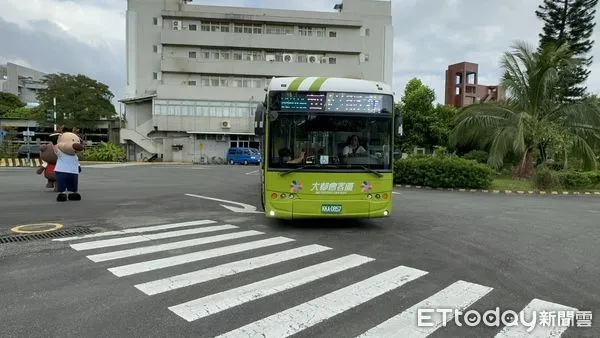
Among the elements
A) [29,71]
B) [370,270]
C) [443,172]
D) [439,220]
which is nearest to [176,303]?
[370,270]

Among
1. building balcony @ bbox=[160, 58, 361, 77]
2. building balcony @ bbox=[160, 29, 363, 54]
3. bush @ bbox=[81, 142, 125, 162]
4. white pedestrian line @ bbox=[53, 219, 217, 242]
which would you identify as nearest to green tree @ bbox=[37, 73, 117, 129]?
bush @ bbox=[81, 142, 125, 162]

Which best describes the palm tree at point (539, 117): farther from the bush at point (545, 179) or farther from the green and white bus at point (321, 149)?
the green and white bus at point (321, 149)

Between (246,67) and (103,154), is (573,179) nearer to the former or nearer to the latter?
(246,67)

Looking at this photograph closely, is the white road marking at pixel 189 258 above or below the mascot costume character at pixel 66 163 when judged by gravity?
below

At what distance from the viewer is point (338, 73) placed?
48.3 meters

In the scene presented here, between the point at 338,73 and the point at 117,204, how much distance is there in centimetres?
3990

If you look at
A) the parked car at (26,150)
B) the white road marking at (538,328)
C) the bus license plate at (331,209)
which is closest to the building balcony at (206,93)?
the parked car at (26,150)

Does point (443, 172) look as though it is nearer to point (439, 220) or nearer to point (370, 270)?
point (439, 220)

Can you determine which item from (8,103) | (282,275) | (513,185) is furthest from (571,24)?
(8,103)

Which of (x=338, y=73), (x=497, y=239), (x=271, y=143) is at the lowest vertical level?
(x=497, y=239)

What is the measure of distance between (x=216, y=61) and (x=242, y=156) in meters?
12.4

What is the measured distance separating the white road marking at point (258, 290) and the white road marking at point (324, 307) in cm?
12

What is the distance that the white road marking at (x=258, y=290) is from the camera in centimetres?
418

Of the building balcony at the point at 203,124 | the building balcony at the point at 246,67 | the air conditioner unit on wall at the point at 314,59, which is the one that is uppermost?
the air conditioner unit on wall at the point at 314,59
